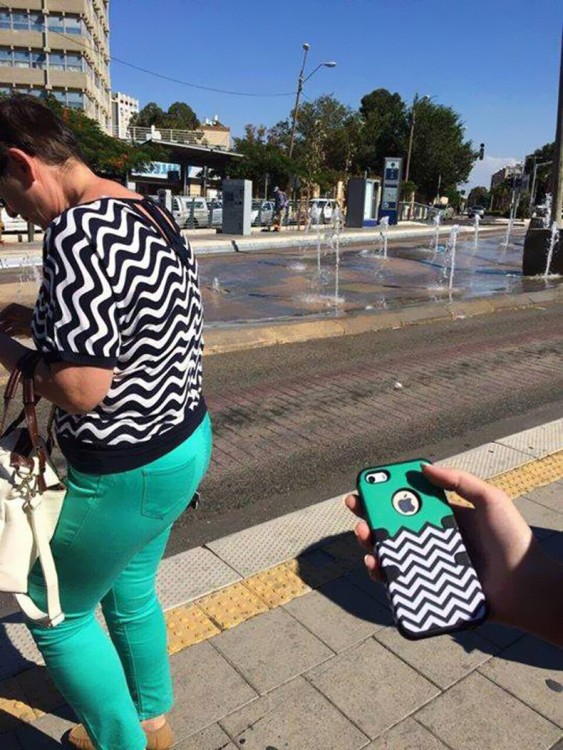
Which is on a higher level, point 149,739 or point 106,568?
point 106,568

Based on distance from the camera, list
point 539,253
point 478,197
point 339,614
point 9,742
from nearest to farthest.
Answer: point 9,742, point 339,614, point 539,253, point 478,197

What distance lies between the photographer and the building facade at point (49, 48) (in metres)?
64.4

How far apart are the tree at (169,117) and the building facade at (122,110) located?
2900 millimetres

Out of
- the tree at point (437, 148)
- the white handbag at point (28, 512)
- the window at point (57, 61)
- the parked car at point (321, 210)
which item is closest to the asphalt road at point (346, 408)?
the white handbag at point (28, 512)

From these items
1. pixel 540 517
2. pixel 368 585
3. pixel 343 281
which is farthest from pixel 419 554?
pixel 343 281

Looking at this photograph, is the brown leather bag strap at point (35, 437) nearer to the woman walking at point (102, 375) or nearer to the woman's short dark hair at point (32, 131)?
the woman walking at point (102, 375)

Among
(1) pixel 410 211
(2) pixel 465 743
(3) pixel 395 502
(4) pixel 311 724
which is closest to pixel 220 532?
(4) pixel 311 724

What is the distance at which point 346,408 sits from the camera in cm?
573

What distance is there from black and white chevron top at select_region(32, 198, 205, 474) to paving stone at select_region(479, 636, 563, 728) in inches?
63.2

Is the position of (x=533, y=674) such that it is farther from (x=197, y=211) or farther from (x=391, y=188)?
(x=391, y=188)

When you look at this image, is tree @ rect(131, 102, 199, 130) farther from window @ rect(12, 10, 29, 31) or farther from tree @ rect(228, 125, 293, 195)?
tree @ rect(228, 125, 293, 195)

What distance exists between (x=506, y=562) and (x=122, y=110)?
14135 cm

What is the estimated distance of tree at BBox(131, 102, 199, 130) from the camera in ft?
295

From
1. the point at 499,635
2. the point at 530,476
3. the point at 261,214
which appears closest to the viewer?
the point at 499,635
